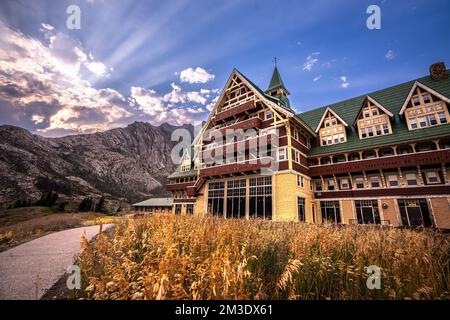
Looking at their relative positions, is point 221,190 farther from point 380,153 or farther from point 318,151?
point 380,153

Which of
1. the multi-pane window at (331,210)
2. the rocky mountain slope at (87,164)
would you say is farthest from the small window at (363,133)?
the rocky mountain slope at (87,164)

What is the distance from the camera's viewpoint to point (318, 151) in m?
26.3

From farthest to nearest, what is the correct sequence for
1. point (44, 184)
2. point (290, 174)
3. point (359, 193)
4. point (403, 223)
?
point (44, 184), point (359, 193), point (290, 174), point (403, 223)

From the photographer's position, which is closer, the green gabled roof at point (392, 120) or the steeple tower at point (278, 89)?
the green gabled roof at point (392, 120)

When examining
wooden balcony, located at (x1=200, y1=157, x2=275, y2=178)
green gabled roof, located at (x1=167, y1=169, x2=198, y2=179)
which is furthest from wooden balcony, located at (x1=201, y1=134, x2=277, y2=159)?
green gabled roof, located at (x1=167, y1=169, x2=198, y2=179)

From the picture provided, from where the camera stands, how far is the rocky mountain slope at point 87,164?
75750 mm

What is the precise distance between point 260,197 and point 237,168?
4.52 meters

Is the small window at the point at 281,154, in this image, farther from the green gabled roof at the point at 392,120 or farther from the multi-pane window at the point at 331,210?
the multi-pane window at the point at 331,210

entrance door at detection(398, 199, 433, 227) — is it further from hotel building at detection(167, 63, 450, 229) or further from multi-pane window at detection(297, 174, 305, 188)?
multi-pane window at detection(297, 174, 305, 188)

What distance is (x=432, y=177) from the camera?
1956 cm

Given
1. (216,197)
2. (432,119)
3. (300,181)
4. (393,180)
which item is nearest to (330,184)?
(300,181)

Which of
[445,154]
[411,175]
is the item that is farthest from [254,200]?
[445,154]

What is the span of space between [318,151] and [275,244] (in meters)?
23.2

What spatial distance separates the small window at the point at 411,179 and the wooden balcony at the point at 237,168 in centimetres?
1433
